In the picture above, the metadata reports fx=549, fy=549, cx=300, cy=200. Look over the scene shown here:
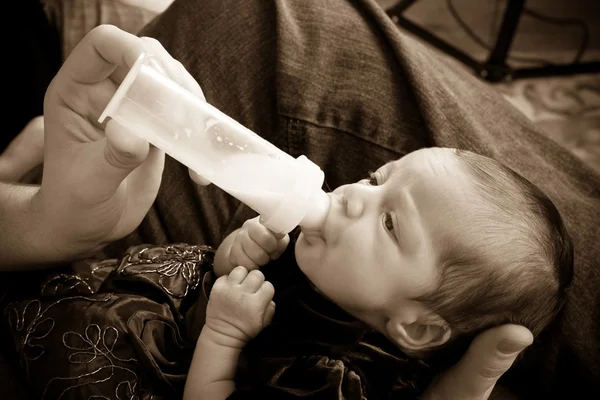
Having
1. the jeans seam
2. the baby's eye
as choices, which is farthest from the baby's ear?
the jeans seam

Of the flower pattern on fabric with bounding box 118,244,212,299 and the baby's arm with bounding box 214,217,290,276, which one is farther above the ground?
the baby's arm with bounding box 214,217,290,276

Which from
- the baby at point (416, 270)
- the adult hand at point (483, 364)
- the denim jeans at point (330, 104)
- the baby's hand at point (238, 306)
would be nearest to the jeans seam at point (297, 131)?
the denim jeans at point (330, 104)

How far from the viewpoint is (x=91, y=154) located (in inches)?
31.3

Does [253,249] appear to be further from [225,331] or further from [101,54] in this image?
[101,54]

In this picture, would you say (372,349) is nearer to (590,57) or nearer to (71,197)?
(71,197)

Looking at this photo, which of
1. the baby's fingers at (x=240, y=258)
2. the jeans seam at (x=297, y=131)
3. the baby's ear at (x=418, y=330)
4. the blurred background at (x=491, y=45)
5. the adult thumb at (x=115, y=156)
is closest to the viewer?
the adult thumb at (x=115, y=156)

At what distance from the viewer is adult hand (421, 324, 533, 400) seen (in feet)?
2.42

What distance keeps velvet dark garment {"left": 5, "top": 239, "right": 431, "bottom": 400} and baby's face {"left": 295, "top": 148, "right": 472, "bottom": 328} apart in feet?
0.34

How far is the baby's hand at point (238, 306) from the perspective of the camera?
84 cm

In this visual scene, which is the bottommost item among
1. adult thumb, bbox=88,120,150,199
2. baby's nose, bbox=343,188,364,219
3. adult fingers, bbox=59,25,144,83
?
baby's nose, bbox=343,188,364,219

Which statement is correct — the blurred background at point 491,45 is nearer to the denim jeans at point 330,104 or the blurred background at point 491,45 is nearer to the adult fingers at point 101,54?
the denim jeans at point 330,104

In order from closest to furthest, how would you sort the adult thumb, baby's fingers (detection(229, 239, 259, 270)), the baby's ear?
the adult thumb, the baby's ear, baby's fingers (detection(229, 239, 259, 270))

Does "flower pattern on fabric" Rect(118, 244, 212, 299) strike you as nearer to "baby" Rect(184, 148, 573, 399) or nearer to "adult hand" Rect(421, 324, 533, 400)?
"baby" Rect(184, 148, 573, 399)

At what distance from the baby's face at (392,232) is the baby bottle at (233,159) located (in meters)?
0.08
